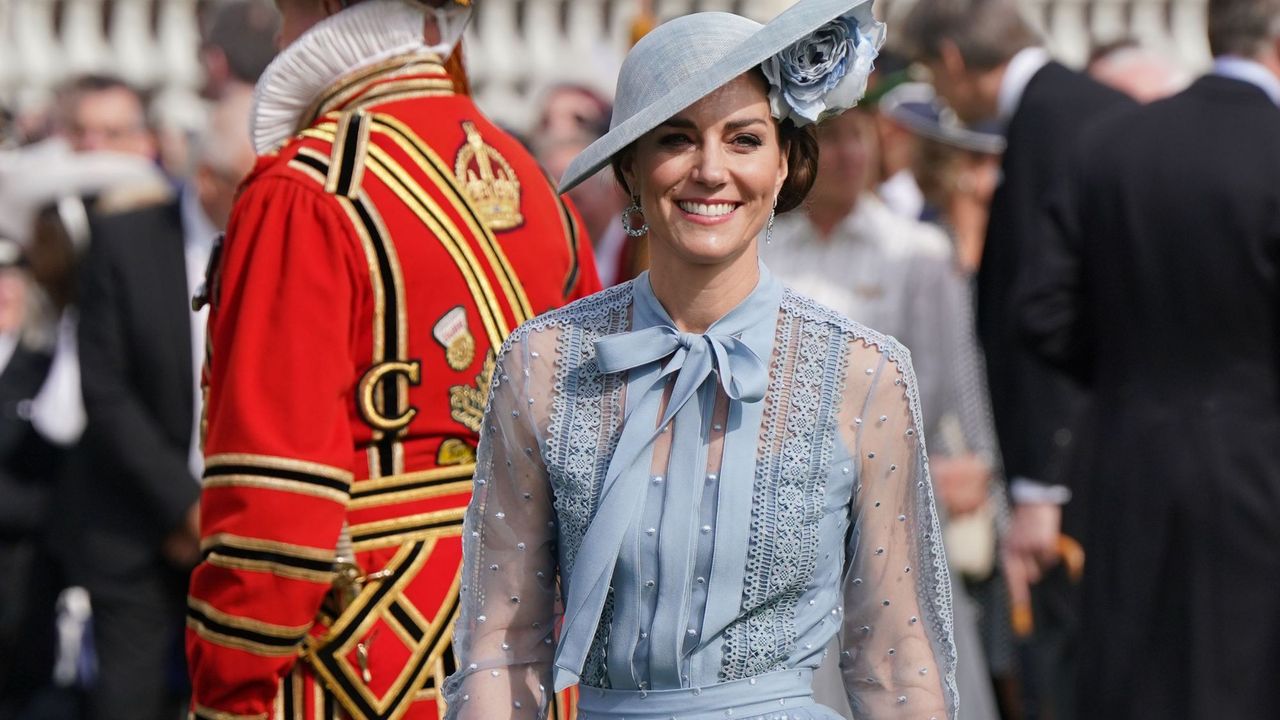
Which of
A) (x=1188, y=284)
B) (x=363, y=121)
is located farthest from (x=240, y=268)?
(x=1188, y=284)

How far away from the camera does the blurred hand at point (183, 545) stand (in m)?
6.80

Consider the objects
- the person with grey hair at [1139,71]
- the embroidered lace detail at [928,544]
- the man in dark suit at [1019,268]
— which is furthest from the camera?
the person with grey hair at [1139,71]

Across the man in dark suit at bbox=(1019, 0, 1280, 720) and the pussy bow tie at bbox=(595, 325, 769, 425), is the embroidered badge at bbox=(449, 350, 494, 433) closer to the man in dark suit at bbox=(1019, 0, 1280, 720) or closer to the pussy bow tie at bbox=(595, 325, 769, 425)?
the pussy bow tie at bbox=(595, 325, 769, 425)

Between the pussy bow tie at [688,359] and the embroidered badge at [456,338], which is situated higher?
the embroidered badge at [456,338]

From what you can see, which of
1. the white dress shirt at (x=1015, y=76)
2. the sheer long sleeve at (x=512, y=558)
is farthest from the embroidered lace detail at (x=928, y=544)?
the white dress shirt at (x=1015, y=76)

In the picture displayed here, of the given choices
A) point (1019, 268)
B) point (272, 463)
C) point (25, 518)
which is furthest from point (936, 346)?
point (272, 463)

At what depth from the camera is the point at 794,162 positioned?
132 inches

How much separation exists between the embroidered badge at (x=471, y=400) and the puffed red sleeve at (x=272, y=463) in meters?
0.21

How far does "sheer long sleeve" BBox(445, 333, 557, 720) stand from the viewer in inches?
131

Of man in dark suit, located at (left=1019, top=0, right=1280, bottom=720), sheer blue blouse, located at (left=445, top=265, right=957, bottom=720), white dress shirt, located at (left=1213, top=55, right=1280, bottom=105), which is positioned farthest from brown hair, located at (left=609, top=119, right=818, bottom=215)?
white dress shirt, located at (left=1213, top=55, right=1280, bottom=105)

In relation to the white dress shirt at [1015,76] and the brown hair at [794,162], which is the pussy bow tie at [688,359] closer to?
the brown hair at [794,162]

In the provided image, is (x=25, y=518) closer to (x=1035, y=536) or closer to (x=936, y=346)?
(x=936, y=346)

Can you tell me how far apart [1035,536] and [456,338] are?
3.34 meters

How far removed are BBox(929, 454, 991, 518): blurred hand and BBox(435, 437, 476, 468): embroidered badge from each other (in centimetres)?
392
